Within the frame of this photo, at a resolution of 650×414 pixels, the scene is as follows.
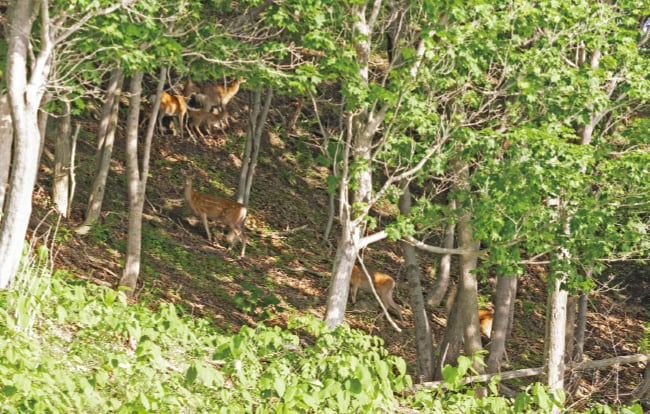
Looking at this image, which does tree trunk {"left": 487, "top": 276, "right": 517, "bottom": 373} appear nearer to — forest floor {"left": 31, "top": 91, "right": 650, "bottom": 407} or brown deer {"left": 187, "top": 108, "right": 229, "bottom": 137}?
forest floor {"left": 31, "top": 91, "right": 650, "bottom": 407}

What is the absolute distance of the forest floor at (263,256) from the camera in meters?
17.4

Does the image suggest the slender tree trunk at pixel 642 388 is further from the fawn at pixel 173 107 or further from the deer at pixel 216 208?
the fawn at pixel 173 107

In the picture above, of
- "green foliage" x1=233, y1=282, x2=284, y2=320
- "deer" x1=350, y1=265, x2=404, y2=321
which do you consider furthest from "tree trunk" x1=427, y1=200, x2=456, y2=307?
"green foliage" x1=233, y1=282, x2=284, y2=320

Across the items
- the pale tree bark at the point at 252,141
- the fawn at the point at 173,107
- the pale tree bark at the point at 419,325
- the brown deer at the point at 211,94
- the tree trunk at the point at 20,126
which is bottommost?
the pale tree bark at the point at 419,325

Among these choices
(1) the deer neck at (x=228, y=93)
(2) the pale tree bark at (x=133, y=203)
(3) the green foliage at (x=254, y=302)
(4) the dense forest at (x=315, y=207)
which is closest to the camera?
(4) the dense forest at (x=315, y=207)

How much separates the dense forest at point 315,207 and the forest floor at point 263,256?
68 millimetres

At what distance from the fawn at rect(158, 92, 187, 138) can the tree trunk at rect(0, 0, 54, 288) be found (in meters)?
10.7

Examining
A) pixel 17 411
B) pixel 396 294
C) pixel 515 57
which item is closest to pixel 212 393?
pixel 17 411

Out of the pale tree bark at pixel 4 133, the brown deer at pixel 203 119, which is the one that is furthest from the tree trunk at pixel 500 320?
the pale tree bark at pixel 4 133

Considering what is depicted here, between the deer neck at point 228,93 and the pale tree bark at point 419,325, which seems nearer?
the pale tree bark at point 419,325

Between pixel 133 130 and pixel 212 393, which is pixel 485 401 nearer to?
pixel 212 393

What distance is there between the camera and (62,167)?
17766mm

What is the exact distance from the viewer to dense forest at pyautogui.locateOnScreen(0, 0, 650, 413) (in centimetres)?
898

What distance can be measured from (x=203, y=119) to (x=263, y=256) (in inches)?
175
